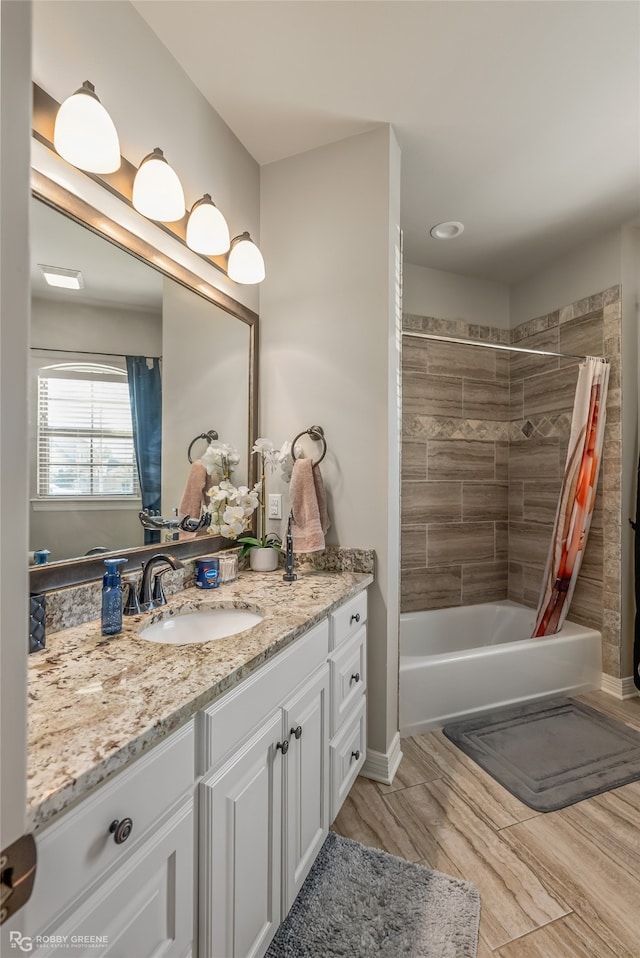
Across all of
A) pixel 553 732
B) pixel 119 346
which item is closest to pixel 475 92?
pixel 119 346

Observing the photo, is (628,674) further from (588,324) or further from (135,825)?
(135,825)

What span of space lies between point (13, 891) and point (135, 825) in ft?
1.19

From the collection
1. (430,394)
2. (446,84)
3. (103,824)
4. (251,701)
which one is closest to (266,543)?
(251,701)

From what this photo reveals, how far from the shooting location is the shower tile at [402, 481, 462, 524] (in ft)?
9.99

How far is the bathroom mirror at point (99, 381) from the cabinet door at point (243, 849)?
0.65 m

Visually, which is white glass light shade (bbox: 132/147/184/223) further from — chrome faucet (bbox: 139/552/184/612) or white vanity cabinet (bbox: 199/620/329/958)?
white vanity cabinet (bbox: 199/620/329/958)

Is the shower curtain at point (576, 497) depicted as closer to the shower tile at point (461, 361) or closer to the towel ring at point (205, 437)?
the shower tile at point (461, 361)

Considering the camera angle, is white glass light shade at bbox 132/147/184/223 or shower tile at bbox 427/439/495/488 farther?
shower tile at bbox 427/439/495/488

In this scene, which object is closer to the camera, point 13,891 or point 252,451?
point 13,891

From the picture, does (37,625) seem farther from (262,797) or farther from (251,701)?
(262,797)

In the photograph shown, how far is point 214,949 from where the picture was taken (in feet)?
2.95

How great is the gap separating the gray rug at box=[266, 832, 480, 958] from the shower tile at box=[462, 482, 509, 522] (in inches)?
85.6

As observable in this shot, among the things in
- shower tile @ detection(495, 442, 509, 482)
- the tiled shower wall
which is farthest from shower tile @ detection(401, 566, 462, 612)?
shower tile @ detection(495, 442, 509, 482)

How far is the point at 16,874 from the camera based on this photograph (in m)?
0.39
